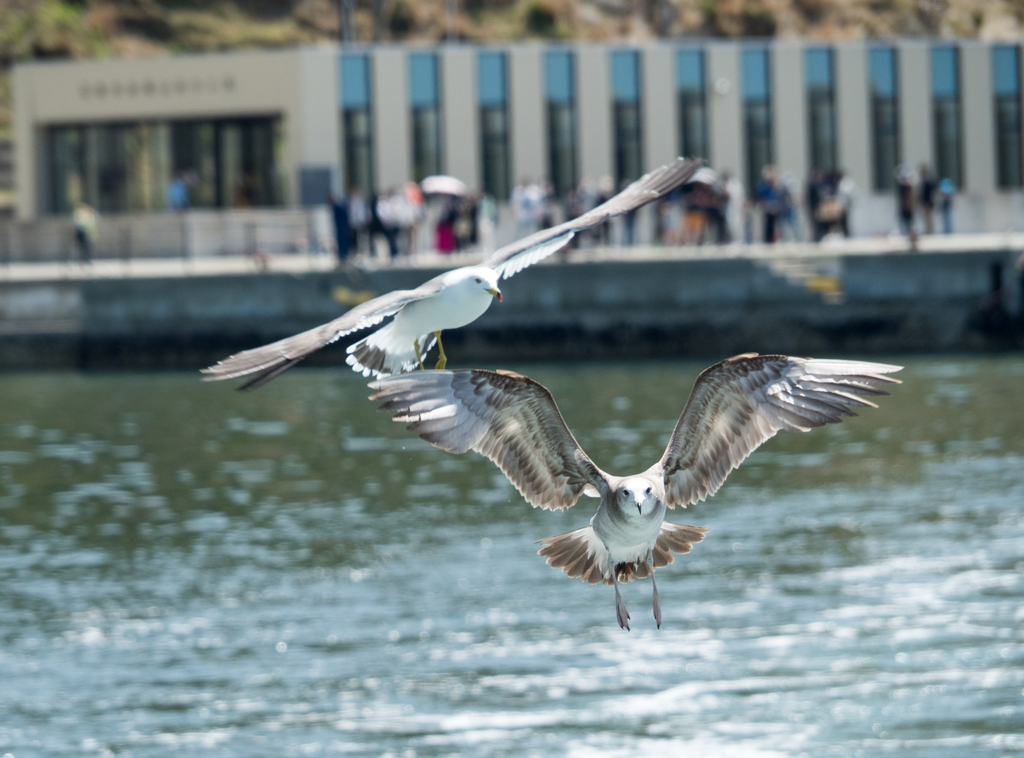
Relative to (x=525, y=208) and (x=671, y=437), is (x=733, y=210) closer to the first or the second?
(x=525, y=208)

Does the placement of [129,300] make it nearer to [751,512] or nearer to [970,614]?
[751,512]

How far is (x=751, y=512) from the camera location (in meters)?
26.9

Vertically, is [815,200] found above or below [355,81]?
below

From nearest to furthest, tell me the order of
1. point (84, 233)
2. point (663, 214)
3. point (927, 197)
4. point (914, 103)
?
point (84, 233) < point (663, 214) < point (927, 197) < point (914, 103)

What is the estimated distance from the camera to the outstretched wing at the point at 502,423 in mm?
8086

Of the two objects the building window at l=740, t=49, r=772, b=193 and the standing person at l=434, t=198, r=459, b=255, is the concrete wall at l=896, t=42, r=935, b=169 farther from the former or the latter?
the standing person at l=434, t=198, r=459, b=255

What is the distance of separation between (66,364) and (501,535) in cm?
2016

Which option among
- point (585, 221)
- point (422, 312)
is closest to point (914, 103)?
point (585, 221)

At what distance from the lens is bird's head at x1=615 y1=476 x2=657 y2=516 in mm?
8406

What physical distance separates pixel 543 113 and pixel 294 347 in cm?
4327

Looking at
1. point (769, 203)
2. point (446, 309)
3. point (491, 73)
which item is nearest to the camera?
point (446, 309)

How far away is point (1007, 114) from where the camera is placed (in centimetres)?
5125

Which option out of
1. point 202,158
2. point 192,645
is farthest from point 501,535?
point 202,158

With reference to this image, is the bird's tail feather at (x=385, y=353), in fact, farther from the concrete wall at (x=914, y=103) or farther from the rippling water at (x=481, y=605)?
the concrete wall at (x=914, y=103)
